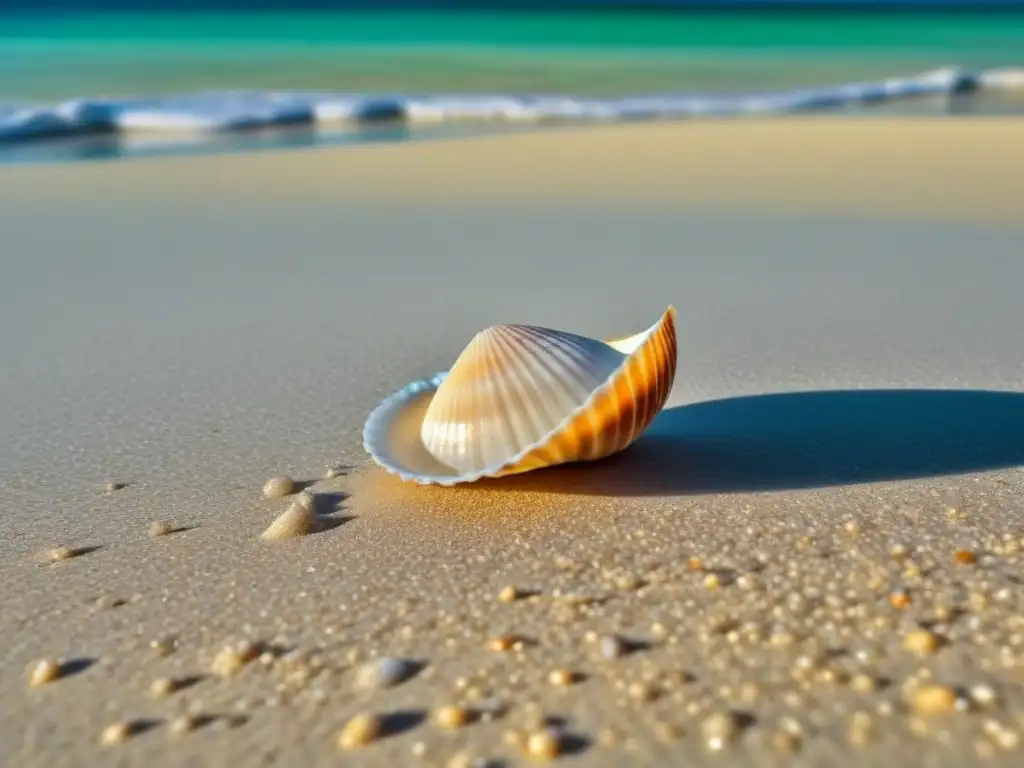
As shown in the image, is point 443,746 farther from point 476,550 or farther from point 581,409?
point 581,409

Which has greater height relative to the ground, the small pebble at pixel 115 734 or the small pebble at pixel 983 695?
the small pebble at pixel 115 734

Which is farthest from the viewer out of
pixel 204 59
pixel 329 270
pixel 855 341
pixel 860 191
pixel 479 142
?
pixel 204 59

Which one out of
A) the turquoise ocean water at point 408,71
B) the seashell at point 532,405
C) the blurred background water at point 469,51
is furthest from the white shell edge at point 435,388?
the blurred background water at point 469,51

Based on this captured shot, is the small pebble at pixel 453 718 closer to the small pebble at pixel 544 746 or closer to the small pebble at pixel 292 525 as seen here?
the small pebble at pixel 544 746

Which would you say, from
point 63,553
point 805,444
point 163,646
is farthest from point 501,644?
point 805,444

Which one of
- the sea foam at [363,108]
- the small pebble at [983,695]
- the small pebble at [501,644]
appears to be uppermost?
the sea foam at [363,108]

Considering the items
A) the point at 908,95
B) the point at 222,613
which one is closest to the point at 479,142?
the point at 908,95

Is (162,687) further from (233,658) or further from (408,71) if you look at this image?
(408,71)

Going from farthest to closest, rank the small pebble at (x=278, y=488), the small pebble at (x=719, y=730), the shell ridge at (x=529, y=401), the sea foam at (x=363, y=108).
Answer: the sea foam at (x=363, y=108), the small pebble at (x=278, y=488), the shell ridge at (x=529, y=401), the small pebble at (x=719, y=730)
